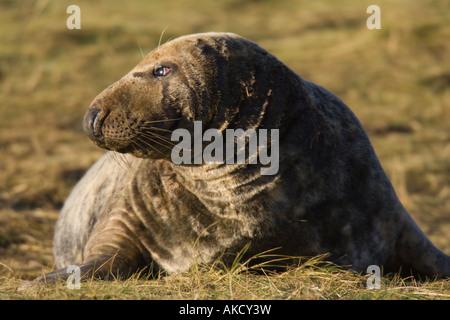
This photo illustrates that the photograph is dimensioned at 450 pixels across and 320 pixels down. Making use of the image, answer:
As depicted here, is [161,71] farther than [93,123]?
Yes

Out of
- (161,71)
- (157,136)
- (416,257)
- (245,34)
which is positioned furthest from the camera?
(245,34)

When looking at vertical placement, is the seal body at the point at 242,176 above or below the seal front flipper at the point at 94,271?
above

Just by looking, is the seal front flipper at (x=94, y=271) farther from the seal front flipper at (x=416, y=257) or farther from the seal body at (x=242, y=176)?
the seal front flipper at (x=416, y=257)

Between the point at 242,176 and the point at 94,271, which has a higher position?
the point at 242,176

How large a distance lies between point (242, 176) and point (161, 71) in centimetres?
84

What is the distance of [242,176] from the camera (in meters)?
4.98

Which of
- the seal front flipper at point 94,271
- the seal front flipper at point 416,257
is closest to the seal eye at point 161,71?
the seal front flipper at point 94,271

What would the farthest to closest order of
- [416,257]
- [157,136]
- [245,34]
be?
[245,34]
[416,257]
[157,136]

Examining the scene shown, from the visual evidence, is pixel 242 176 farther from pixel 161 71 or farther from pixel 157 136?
pixel 161 71

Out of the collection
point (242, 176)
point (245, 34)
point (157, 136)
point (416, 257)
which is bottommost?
point (416, 257)

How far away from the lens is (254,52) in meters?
5.08

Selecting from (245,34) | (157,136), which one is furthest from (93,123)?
(245,34)

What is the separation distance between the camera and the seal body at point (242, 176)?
484 centimetres

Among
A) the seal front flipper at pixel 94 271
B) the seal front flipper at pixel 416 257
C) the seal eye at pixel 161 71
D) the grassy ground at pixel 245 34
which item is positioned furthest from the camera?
the seal front flipper at pixel 416 257
